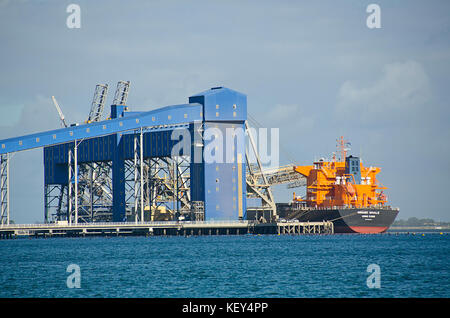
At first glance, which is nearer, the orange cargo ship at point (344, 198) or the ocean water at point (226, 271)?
the ocean water at point (226, 271)

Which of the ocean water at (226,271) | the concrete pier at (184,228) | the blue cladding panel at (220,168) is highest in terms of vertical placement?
the blue cladding panel at (220,168)

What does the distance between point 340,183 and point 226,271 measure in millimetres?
72759

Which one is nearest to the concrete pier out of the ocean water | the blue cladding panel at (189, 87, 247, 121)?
the blue cladding panel at (189, 87, 247, 121)

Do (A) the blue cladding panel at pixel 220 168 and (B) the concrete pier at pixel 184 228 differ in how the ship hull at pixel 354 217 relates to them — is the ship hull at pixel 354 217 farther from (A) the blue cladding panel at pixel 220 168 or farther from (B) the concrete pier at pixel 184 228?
(A) the blue cladding panel at pixel 220 168

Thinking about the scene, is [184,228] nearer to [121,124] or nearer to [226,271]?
[121,124]

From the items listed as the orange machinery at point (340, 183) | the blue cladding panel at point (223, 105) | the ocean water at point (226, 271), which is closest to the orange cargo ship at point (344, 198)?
the orange machinery at point (340, 183)

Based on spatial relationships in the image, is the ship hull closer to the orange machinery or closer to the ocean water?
the orange machinery

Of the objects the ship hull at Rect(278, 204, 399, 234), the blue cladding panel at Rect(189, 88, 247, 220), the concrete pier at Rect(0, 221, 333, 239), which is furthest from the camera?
the ship hull at Rect(278, 204, 399, 234)

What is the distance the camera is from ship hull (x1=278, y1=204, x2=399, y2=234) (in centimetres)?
12989

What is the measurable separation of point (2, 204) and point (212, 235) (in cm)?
3320

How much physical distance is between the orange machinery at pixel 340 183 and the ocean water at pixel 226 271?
3749 centimetres

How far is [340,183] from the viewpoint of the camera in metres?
134

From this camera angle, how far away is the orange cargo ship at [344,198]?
131 m
